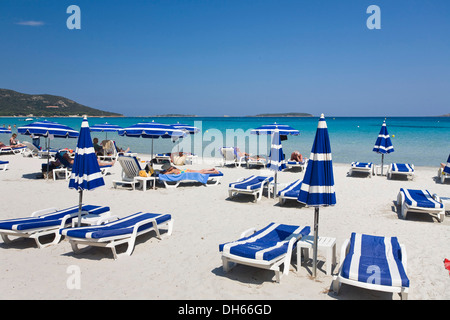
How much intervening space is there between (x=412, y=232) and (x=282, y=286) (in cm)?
328

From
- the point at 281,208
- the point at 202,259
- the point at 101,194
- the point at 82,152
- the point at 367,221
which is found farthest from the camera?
the point at 101,194

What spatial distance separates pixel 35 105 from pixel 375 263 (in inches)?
4522

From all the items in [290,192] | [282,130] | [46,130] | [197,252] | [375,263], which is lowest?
[197,252]

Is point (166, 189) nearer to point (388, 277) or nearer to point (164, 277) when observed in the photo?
point (164, 277)

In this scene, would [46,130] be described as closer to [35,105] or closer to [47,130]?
[47,130]

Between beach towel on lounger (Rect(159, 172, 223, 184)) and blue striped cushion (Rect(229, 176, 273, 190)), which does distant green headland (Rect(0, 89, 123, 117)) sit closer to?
beach towel on lounger (Rect(159, 172, 223, 184))

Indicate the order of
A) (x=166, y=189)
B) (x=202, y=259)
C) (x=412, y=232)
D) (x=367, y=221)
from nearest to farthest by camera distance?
1. (x=202, y=259)
2. (x=412, y=232)
3. (x=367, y=221)
4. (x=166, y=189)

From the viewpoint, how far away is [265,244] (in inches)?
178

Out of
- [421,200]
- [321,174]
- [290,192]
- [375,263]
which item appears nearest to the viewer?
[375,263]

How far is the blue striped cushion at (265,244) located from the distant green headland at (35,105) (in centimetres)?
9234

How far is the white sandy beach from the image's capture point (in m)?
3.89

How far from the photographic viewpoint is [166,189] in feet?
31.8

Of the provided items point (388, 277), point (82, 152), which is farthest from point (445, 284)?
point (82, 152)

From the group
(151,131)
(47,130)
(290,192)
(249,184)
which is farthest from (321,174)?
(47,130)
